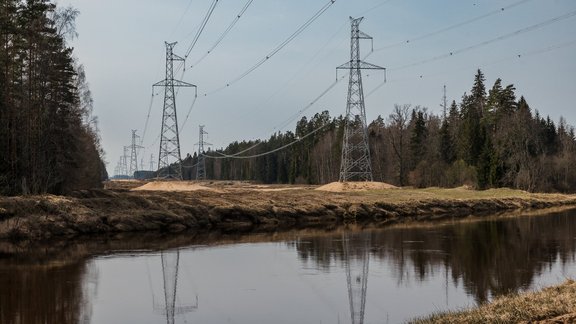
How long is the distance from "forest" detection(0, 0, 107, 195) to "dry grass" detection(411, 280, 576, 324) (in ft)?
111

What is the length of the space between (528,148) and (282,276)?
8631 cm

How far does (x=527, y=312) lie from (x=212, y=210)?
3701 centimetres

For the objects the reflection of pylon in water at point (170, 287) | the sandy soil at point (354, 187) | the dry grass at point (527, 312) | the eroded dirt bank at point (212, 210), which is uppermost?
the sandy soil at point (354, 187)

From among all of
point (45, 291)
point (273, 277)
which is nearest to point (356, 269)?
point (273, 277)

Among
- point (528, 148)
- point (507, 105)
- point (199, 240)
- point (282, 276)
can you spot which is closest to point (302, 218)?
point (199, 240)

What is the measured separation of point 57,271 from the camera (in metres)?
23.2

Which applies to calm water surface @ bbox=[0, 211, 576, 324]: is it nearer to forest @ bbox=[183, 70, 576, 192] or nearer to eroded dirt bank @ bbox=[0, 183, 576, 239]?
eroded dirt bank @ bbox=[0, 183, 576, 239]

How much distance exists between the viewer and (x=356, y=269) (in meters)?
23.8

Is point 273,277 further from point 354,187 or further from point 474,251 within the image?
point 354,187

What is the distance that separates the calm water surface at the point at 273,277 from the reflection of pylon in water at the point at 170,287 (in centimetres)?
4

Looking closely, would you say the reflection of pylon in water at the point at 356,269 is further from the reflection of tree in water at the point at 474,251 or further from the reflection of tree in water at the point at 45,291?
the reflection of tree in water at the point at 45,291

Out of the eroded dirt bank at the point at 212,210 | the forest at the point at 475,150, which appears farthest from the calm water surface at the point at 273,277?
the forest at the point at 475,150

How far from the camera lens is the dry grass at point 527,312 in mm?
10523

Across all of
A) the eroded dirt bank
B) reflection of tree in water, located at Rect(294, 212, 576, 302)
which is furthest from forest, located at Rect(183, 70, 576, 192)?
reflection of tree in water, located at Rect(294, 212, 576, 302)
